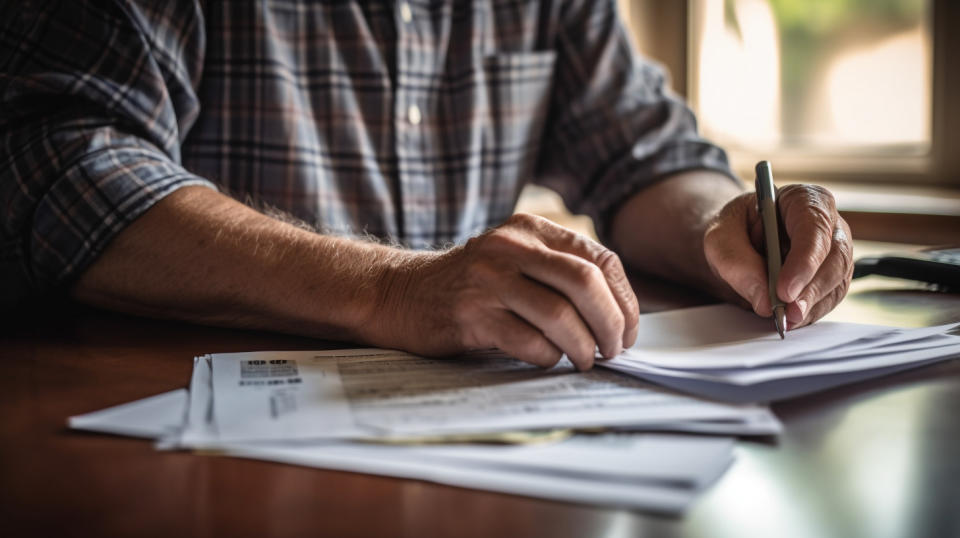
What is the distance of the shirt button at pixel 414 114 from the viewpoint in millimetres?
1212

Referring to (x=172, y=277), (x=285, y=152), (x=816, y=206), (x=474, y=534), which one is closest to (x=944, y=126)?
(x=816, y=206)

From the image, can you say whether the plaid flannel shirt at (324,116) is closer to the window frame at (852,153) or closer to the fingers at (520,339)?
the fingers at (520,339)

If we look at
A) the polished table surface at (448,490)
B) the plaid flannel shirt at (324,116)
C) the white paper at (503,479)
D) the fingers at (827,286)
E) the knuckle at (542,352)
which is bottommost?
the polished table surface at (448,490)

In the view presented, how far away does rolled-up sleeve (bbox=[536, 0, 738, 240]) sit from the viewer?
1.22 meters

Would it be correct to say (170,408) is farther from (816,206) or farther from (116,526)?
(816,206)

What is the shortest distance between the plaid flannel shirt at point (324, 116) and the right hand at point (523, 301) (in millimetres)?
346

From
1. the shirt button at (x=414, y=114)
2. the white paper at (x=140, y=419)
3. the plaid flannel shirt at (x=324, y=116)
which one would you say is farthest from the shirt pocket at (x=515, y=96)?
the white paper at (x=140, y=419)

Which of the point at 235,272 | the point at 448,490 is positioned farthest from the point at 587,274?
the point at 235,272

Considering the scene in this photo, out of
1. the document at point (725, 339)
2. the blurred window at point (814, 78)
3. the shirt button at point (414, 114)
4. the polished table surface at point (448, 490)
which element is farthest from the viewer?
the blurred window at point (814, 78)

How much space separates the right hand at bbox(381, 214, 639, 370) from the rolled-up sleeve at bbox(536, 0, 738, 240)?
0.64 meters

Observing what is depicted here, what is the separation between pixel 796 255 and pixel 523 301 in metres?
0.27

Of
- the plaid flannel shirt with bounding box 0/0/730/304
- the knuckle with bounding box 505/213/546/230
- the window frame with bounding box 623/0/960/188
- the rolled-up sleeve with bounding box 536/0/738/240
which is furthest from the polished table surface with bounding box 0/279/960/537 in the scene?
the window frame with bounding box 623/0/960/188

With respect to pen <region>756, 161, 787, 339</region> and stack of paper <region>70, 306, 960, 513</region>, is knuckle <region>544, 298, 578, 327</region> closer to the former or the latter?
stack of paper <region>70, 306, 960, 513</region>

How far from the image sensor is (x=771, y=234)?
28.0 inches
